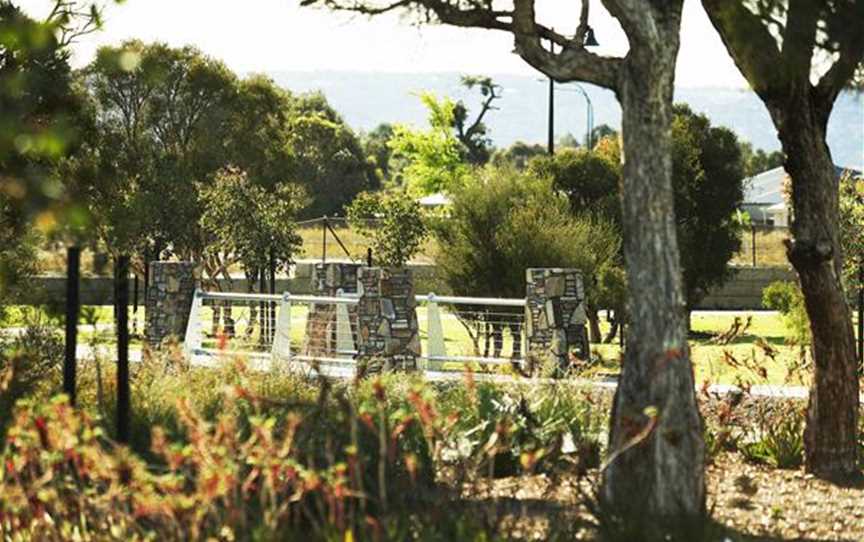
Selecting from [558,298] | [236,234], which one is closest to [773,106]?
[558,298]

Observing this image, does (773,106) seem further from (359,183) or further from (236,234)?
(359,183)

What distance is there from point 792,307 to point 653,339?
15.1 metres

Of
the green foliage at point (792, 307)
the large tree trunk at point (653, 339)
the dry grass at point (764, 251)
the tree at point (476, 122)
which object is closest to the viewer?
the large tree trunk at point (653, 339)

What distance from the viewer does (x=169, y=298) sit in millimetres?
23438

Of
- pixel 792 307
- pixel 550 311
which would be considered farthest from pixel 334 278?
pixel 792 307

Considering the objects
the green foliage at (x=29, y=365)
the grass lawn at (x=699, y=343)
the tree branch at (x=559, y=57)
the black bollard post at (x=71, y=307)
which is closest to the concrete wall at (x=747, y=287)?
the grass lawn at (x=699, y=343)

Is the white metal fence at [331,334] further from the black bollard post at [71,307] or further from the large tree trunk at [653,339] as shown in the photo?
the large tree trunk at [653,339]

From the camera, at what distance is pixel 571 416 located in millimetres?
11312

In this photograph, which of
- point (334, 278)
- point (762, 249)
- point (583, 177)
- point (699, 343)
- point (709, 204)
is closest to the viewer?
point (334, 278)

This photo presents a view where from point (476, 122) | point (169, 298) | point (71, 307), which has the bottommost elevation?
point (169, 298)

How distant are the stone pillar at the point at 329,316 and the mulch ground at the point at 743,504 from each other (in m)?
9.09

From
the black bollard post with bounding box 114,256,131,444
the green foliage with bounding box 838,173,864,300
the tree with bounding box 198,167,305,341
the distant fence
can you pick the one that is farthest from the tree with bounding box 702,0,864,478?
the distant fence

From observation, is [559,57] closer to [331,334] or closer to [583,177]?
[331,334]

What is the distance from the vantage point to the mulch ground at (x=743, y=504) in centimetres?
823
